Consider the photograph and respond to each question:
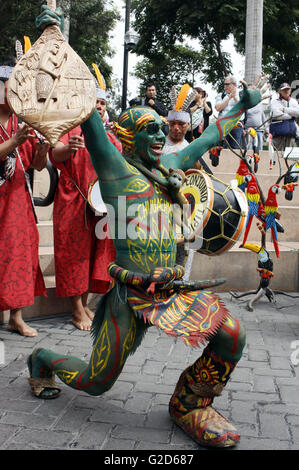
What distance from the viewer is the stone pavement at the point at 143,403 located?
7.77 ft

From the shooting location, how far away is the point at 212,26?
1655cm

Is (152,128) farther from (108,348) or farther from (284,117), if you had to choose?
(284,117)

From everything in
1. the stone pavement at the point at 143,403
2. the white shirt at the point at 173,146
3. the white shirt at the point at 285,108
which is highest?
the white shirt at the point at 285,108

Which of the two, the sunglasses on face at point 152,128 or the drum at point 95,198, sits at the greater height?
the sunglasses on face at point 152,128

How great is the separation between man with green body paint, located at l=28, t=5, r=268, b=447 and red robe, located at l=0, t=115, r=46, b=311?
1563mm

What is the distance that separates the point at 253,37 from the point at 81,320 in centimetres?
962

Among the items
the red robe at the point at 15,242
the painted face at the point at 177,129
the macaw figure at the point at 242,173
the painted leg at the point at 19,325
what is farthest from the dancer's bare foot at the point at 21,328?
the macaw figure at the point at 242,173

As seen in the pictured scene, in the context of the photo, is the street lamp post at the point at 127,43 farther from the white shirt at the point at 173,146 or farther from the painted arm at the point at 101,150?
the painted arm at the point at 101,150

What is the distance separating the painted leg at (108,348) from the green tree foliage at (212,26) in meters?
15.1

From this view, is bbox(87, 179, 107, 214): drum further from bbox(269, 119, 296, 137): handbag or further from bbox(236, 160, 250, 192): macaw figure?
bbox(269, 119, 296, 137): handbag

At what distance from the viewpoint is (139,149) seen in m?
2.42

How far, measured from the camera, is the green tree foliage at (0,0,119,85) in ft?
46.8

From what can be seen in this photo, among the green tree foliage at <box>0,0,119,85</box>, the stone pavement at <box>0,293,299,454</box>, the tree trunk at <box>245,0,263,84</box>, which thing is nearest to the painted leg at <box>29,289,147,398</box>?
the stone pavement at <box>0,293,299,454</box>

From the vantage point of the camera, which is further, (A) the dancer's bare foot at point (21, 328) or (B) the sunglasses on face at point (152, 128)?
(A) the dancer's bare foot at point (21, 328)
